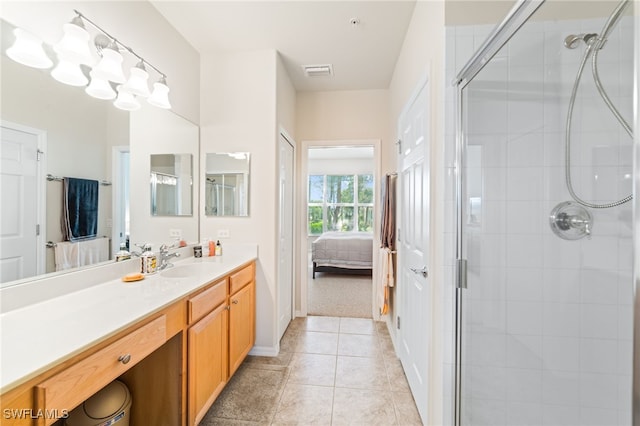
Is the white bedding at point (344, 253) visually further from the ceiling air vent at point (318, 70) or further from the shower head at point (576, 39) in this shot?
the shower head at point (576, 39)

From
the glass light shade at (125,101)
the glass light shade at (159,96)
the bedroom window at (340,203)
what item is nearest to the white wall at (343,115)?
the glass light shade at (159,96)

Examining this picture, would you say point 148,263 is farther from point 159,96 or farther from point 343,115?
point 343,115

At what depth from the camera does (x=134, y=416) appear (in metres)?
1.38

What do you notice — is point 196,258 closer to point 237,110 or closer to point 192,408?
point 192,408

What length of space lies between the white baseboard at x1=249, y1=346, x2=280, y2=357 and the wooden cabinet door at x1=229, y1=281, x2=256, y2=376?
11 centimetres

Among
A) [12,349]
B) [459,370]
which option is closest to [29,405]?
[12,349]

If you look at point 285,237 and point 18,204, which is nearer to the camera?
point 18,204

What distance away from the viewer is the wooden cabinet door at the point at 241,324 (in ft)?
6.28

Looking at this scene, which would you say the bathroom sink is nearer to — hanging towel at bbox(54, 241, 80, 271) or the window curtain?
hanging towel at bbox(54, 241, 80, 271)

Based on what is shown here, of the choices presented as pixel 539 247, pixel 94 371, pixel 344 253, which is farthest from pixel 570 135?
pixel 344 253

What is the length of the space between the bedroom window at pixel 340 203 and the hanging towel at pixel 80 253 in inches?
245

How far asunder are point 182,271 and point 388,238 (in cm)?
184

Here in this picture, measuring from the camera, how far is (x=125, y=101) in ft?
5.43

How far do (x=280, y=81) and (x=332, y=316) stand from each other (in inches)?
105
